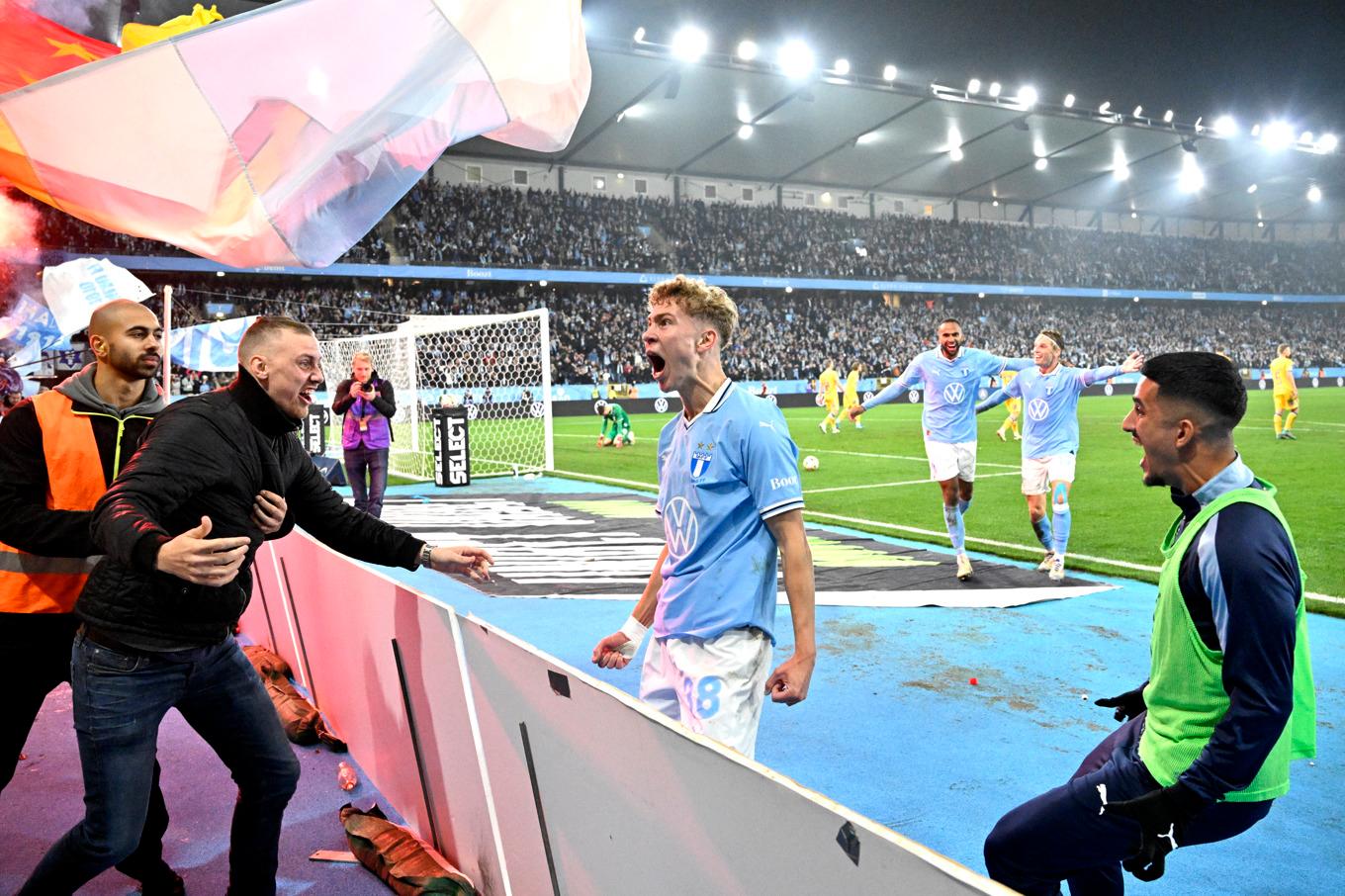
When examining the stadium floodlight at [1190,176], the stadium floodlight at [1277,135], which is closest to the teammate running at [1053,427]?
the stadium floodlight at [1277,135]

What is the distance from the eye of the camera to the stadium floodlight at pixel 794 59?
35844 mm

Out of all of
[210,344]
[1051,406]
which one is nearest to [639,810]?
[1051,406]

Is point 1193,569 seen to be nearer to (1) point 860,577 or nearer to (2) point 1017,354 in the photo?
(1) point 860,577

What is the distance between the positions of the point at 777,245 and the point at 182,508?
5492 centimetres

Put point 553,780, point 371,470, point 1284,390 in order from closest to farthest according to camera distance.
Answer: point 553,780 < point 371,470 < point 1284,390

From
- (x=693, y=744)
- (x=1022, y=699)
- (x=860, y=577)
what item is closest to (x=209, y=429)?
(x=693, y=744)

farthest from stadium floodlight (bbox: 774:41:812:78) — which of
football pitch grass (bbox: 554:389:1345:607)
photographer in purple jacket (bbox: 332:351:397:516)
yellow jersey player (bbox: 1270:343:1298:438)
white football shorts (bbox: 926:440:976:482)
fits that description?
white football shorts (bbox: 926:440:976:482)

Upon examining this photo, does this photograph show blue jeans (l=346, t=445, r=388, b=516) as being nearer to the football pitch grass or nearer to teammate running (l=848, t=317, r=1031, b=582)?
the football pitch grass

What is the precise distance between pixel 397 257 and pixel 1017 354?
3832 cm

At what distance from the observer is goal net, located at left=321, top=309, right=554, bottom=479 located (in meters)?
20.3

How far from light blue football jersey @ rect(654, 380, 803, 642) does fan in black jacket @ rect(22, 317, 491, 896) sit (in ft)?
4.53

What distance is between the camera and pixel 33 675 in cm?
343

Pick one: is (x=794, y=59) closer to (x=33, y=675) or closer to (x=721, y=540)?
(x=721, y=540)

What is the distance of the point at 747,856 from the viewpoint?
1787 millimetres
